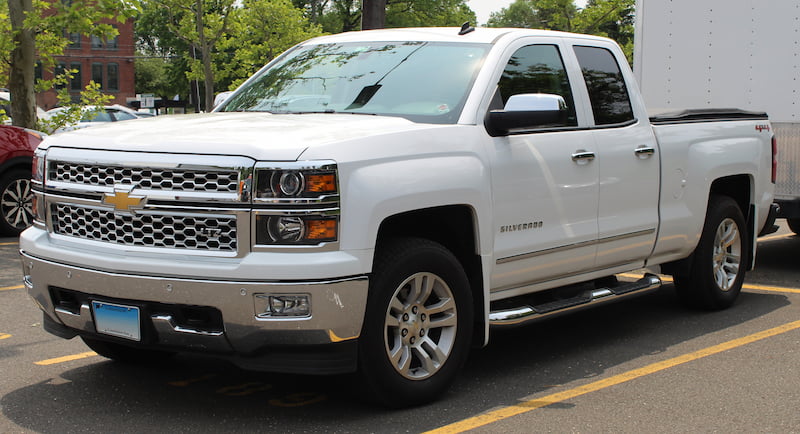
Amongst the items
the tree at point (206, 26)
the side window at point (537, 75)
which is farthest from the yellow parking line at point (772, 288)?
the tree at point (206, 26)

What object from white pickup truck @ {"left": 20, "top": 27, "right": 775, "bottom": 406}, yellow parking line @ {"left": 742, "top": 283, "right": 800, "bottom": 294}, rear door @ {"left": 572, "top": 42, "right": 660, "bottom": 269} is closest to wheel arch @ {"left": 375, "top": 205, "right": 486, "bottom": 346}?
white pickup truck @ {"left": 20, "top": 27, "right": 775, "bottom": 406}

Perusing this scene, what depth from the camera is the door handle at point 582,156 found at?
19.1 ft

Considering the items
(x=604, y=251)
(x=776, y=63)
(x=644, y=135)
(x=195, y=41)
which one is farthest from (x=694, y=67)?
(x=195, y=41)

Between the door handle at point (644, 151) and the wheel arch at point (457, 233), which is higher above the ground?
the door handle at point (644, 151)

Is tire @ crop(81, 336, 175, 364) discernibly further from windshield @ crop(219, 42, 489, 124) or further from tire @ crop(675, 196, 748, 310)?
tire @ crop(675, 196, 748, 310)

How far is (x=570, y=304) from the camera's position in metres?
5.90

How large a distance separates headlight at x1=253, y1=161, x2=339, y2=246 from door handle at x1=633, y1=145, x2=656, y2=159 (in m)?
2.69

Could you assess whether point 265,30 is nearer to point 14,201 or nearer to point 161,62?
point 14,201

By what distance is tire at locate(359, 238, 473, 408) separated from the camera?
4617 millimetres

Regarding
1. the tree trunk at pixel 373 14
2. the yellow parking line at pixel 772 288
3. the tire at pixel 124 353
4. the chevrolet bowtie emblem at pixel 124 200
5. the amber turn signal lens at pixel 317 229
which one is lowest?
the yellow parking line at pixel 772 288

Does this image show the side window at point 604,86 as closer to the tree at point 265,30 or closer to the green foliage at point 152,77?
the tree at point 265,30

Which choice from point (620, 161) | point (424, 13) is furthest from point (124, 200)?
point (424, 13)

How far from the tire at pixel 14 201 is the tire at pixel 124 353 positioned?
586 cm

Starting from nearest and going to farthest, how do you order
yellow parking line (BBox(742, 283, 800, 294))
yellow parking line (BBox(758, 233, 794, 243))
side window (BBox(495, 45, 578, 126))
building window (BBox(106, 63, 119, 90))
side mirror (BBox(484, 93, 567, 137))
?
side mirror (BBox(484, 93, 567, 137)) < side window (BBox(495, 45, 578, 126)) < yellow parking line (BBox(742, 283, 800, 294)) < yellow parking line (BBox(758, 233, 794, 243)) < building window (BBox(106, 63, 119, 90))
